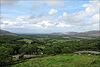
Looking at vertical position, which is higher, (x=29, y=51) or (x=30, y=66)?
(x=30, y=66)

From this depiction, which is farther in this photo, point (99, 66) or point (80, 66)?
point (80, 66)

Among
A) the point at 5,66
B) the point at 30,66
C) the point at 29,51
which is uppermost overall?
the point at 30,66

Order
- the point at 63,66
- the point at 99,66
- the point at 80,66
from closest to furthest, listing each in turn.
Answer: the point at 99,66 → the point at 80,66 → the point at 63,66

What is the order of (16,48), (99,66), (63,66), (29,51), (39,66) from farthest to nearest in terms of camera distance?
(16,48), (29,51), (39,66), (63,66), (99,66)

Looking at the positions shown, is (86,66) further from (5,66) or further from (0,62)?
(0,62)

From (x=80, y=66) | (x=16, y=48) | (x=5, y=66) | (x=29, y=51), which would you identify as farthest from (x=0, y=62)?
(x=16, y=48)

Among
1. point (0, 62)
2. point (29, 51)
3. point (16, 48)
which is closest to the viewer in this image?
point (0, 62)

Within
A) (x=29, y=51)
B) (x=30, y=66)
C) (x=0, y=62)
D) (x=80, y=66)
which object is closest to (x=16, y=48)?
(x=29, y=51)

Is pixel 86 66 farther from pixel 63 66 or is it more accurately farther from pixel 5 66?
pixel 5 66

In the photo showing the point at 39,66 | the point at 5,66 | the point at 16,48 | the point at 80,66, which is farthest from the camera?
the point at 16,48
